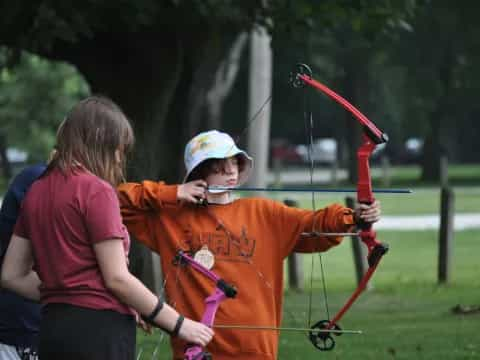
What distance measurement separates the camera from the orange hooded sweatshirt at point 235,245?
5.13m

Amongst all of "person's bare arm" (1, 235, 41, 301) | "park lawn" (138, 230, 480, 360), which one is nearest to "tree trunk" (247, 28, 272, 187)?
"park lawn" (138, 230, 480, 360)

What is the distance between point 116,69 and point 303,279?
3152mm

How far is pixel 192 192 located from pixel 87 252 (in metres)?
1.22

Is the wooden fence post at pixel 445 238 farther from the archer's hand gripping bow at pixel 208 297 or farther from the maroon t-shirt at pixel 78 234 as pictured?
the maroon t-shirt at pixel 78 234

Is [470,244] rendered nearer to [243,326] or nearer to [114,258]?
[243,326]

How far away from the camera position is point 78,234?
4.01 meters

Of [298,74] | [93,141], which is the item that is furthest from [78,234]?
[298,74]

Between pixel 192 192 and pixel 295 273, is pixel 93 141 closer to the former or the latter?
pixel 192 192

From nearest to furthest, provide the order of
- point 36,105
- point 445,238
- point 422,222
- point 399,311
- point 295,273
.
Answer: point 399,311 < point 445,238 < point 295,273 < point 422,222 < point 36,105

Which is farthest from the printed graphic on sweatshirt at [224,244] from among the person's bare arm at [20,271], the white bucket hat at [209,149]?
the person's bare arm at [20,271]

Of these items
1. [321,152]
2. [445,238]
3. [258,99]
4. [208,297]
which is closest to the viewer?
[208,297]

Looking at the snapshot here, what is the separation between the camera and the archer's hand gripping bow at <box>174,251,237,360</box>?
4371 mm

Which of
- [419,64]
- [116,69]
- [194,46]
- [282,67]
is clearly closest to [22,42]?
[116,69]

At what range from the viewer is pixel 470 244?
18.7 m
